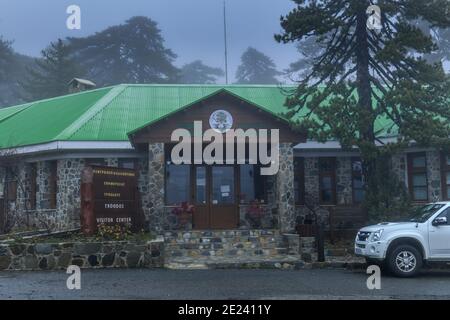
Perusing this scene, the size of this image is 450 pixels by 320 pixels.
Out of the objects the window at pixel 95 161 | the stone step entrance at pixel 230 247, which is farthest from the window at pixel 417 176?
the window at pixel 95 161

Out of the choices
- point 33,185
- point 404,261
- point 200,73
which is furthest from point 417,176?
point 200,73

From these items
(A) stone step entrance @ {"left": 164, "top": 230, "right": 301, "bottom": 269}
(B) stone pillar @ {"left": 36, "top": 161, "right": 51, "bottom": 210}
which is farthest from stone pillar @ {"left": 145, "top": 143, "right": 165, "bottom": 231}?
(B) stone pillar @ {"left": 36, "top": 161, "right": 51, "bottom": 210}

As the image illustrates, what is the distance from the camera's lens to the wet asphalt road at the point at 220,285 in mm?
11398

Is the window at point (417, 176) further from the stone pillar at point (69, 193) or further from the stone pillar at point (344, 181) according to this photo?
the stone pillar at point (69, 193)

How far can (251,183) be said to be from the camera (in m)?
22.8

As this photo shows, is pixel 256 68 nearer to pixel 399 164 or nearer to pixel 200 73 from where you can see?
pixel 200 73

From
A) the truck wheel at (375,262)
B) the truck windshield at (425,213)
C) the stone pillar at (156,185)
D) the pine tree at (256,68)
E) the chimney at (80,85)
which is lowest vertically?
the truck wheel at (375,262)

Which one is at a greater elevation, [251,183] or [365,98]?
[365,98]

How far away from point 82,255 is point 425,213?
9.26 m

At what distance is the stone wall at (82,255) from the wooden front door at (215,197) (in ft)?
16.7

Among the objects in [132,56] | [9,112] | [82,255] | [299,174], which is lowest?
[82,255]

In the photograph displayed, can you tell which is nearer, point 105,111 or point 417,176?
point 417,176

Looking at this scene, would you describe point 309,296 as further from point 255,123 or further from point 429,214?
point 255,123
